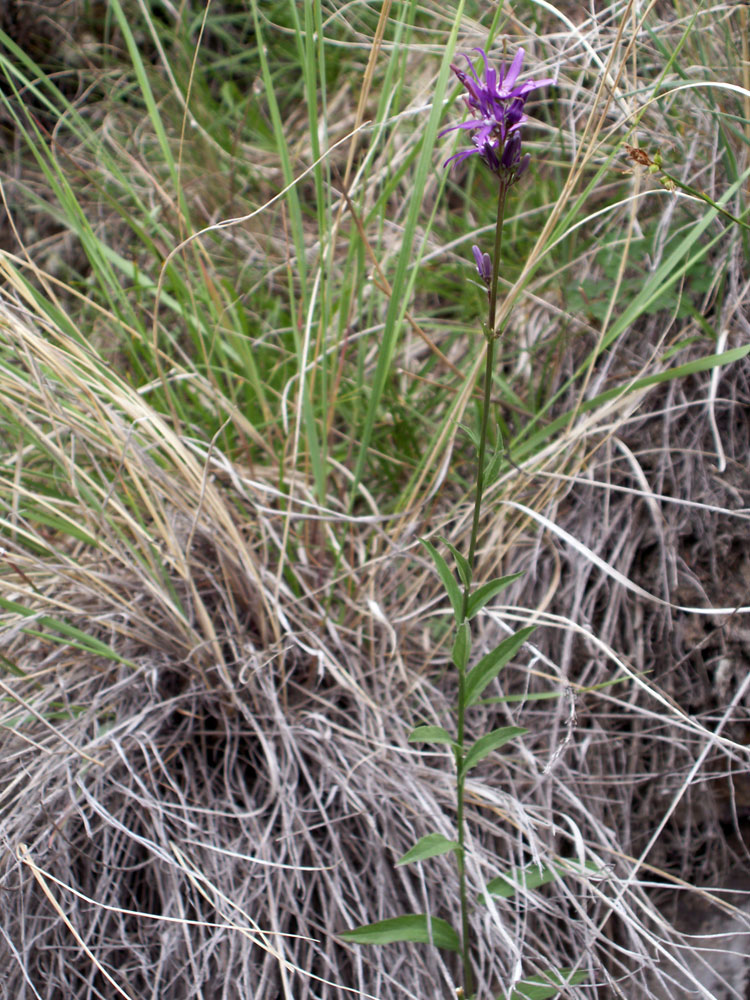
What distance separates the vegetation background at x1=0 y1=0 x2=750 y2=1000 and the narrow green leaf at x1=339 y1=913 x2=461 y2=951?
0.09ft

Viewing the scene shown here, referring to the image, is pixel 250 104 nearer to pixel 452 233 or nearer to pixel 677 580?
pixel 452 233

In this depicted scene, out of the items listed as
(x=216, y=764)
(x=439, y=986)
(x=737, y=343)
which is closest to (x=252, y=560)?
(x=216, y=764)

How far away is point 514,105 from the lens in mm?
616

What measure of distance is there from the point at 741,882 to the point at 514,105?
995 mm

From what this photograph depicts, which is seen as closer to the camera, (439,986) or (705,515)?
(439,986)

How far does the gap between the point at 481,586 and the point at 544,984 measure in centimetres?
44

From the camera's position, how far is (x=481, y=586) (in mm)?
789

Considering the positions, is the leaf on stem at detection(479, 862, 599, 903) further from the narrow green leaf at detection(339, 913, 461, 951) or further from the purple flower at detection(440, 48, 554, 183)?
the purple flower at detection(440, 48, 554, 183)

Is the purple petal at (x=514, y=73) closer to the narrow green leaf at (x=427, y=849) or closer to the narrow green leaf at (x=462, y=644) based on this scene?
the narrow green leaf at (x=462, y=644)

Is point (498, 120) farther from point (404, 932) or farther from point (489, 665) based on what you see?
point (404, 932)

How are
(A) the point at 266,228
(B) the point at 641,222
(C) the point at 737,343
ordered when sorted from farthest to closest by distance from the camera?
1. (A) the point at 266,228
2. (B) the point at 641,222
3. (C) the point at 737,343

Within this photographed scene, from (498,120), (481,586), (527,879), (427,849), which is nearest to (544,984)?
(527,879)

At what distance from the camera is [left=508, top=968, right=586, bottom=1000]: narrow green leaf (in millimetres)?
825

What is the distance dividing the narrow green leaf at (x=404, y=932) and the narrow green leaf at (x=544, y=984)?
3.1 inches
